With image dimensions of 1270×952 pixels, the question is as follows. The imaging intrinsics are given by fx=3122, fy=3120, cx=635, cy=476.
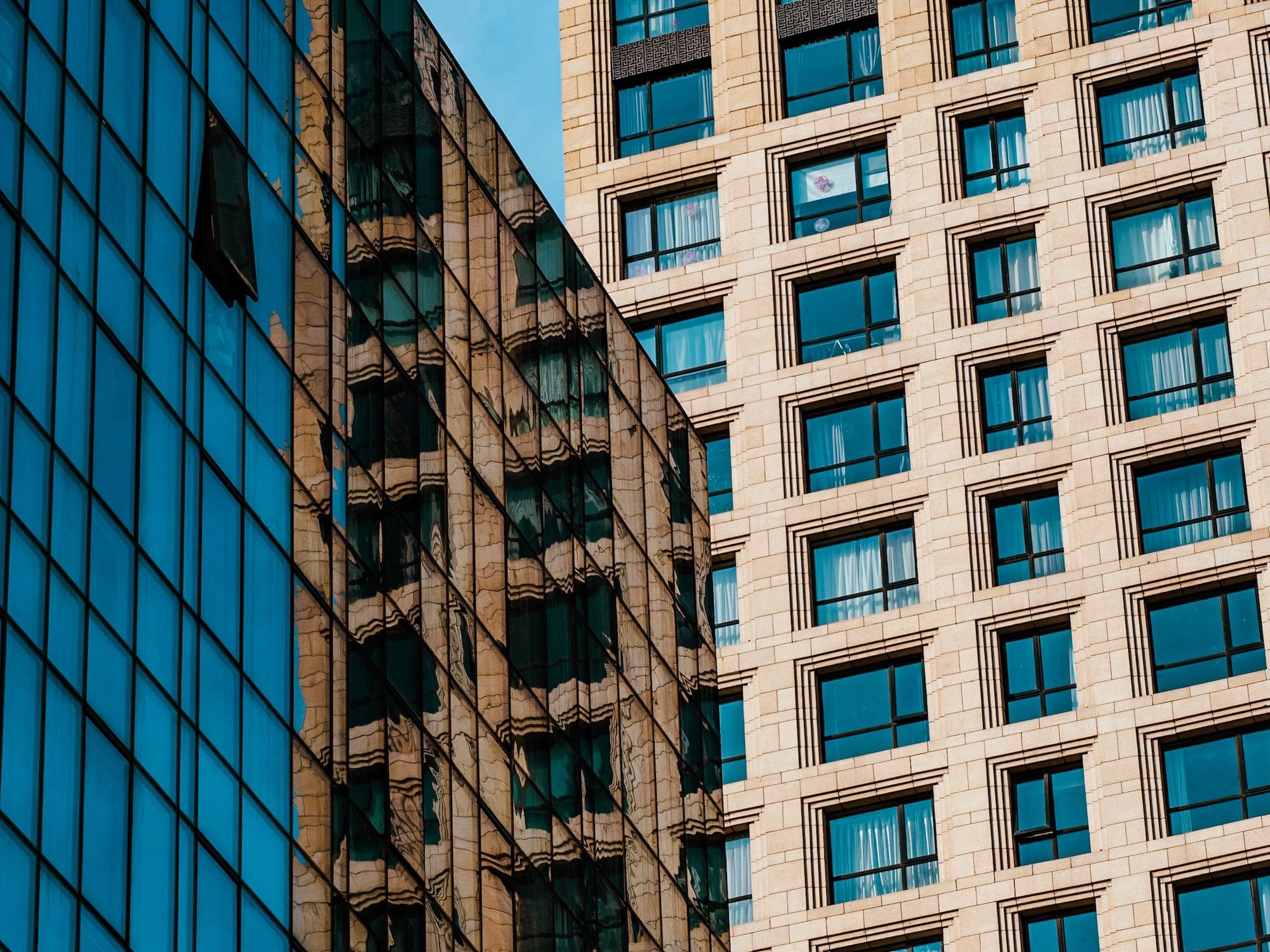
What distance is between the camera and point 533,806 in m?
51.0

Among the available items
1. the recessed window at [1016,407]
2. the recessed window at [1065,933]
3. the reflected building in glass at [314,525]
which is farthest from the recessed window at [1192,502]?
the reflected building in glass at [314,525]

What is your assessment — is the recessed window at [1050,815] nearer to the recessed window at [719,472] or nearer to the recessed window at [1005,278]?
the recessed window at [719,472]

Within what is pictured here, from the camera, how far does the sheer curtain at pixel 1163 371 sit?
75750mm

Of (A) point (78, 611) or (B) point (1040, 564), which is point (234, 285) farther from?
(B) point (1040, 564)

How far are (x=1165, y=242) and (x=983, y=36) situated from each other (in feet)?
27.7

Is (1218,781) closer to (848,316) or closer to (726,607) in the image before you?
(726,607)

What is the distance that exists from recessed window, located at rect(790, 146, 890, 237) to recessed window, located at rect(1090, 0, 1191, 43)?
21.2ft

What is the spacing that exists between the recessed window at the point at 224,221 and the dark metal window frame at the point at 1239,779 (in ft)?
109

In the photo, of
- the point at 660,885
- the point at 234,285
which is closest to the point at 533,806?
the point at 660,885

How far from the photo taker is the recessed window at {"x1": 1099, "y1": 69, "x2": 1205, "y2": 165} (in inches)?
3118

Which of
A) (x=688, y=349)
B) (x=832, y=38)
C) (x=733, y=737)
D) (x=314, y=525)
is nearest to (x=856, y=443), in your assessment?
(x=688, y=349)

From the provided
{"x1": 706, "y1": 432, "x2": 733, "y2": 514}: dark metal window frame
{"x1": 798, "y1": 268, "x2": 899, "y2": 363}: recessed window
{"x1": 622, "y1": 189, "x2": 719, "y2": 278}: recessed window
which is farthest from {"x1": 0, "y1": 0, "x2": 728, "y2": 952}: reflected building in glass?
{"x1": 622, "y1": 189, "x2": 719, "y2": 278}: recessed window

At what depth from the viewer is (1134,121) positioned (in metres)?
79.9

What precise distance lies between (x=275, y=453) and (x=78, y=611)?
7.76 meters
